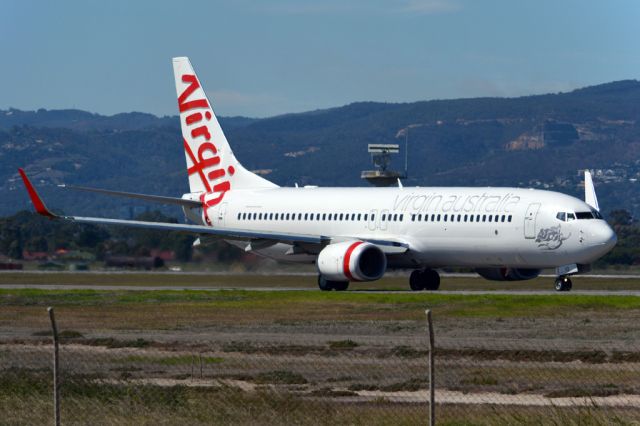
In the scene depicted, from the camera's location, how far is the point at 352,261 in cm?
5094

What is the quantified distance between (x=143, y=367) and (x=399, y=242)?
2596cm

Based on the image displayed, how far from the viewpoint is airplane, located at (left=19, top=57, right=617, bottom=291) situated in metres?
49.6

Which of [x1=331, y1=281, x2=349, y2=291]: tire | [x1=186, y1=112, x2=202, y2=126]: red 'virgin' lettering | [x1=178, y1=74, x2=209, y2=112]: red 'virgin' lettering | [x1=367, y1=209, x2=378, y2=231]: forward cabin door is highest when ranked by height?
[x1=178, y1=74, x2=209, y2=112]: red 'virgin' lettering

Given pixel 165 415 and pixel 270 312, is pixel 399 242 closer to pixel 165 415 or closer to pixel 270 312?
pixel 270 312

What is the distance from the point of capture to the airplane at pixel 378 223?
163 feet

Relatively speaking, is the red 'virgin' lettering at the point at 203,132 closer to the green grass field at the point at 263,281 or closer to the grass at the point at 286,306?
the green grass field at the point at 263,281

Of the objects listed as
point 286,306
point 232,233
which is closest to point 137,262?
point 232,233

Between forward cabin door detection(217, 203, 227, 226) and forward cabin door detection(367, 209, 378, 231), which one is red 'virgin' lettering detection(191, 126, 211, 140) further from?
forward cabin door detection(367, 209, 378, 231)

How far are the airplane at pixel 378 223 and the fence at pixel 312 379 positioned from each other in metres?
15.7

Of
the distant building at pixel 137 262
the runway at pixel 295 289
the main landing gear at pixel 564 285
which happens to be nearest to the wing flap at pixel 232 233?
the runway at pixel 295 289

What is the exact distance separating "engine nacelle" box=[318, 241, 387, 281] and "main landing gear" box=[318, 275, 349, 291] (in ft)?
1.86

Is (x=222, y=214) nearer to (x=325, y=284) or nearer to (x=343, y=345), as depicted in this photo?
(x=325, y=284)

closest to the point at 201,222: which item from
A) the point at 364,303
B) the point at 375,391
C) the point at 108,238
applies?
the point at 364,303

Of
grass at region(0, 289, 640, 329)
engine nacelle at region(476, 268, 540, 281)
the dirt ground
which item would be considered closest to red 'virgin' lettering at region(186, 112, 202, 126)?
grass at region(0, 289, 640, 329)
